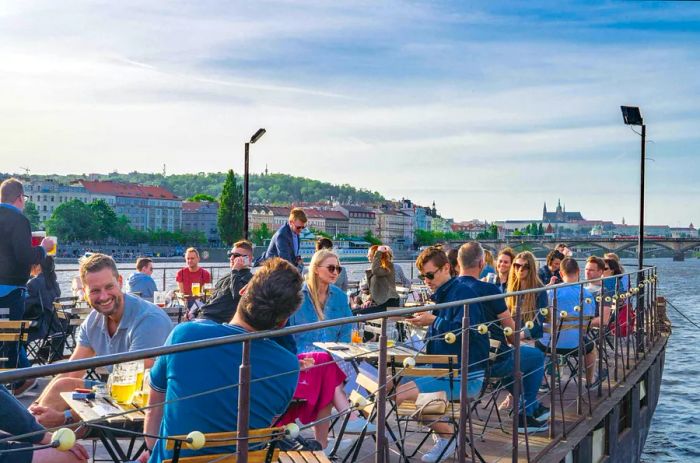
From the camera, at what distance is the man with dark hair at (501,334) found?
593cm

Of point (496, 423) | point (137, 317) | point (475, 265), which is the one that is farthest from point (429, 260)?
point (137, 317)

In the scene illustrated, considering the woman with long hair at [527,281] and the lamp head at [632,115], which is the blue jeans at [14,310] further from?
the lamp head at [632,115]

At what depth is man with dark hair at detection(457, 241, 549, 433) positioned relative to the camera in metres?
5.93

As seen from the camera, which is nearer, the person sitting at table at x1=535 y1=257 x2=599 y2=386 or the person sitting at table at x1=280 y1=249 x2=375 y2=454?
the person sitting at table at x1=280 y1=249 x2=375 y2=454

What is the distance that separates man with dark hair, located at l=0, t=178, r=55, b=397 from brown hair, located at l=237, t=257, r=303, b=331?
13.6 ft

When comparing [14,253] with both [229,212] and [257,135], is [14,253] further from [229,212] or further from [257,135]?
[229,212]

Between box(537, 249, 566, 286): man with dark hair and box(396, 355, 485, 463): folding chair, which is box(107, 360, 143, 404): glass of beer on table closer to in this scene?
box(396, 355, 485, 463): folding chair

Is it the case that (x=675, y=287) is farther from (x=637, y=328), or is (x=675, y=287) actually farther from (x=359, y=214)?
(x=359, y=214)

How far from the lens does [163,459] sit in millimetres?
3043

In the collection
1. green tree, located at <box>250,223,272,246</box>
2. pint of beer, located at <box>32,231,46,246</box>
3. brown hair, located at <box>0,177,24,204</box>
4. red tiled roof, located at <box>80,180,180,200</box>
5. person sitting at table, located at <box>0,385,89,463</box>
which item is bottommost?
green tree, located at <box>250,223,272,246</box>

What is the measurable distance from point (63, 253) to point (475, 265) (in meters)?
112

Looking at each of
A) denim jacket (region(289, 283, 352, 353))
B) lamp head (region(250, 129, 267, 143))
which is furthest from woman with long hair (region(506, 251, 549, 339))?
lamp head (region(250, 129, 267, 143))

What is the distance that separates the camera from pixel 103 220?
125688 millimetres

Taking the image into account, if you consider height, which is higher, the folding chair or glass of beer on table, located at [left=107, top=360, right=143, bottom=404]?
glass of beer on table, located at [left=107, top=360, right=143, bottom=404]
